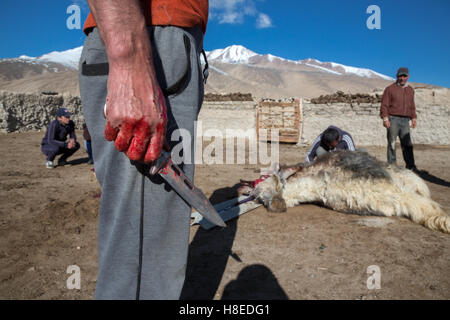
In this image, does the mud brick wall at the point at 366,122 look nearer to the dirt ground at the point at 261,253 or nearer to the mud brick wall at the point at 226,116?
the mud brick wall at the point at 226,116

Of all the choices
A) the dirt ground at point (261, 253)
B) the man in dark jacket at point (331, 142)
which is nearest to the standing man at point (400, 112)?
the man in dark jacket at point (331, 142)

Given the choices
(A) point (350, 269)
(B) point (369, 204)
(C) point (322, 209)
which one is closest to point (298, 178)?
(C) point (322, 209)

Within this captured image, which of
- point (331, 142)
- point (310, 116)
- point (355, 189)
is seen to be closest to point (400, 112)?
point (331, 142)

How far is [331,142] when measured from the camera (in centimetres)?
412

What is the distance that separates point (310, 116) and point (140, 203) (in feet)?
32.8

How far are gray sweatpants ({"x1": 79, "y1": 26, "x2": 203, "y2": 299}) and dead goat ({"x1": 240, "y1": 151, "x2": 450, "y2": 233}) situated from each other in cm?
248

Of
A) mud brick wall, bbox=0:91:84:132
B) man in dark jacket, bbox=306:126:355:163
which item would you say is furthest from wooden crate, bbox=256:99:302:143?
mud brick wall, bbox=0:91:84:132

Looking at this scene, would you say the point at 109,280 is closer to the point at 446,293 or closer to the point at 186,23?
the point at 186,23

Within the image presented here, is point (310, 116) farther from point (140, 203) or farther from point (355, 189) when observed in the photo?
point (140, 203)

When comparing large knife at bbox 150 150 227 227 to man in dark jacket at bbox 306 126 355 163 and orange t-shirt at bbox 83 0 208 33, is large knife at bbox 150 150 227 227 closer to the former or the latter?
orange t-shirt at bbox 83 0 208 33

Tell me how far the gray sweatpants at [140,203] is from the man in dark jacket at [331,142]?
354 centimetres

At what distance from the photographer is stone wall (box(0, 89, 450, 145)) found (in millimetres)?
8656
